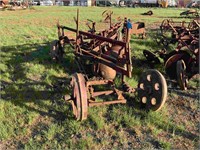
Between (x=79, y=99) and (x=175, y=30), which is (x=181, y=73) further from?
(x=175, y=30)

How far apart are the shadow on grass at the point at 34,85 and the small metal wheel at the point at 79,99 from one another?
425 millimetres

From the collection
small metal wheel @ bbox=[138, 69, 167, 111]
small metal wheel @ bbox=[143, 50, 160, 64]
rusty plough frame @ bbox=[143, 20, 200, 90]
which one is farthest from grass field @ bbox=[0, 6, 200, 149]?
small metal wheel @ bbox=[143, 50, 160, 64]

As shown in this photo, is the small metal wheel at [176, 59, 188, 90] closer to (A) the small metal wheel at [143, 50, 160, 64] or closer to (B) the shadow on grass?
(A) the small metal wheel at [143, 50, 160, 64]

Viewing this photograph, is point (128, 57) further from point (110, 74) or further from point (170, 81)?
point (170, 81)

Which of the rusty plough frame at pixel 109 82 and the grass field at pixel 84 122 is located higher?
the rusty plough frame at pixel 109 82

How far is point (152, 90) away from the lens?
516 centimetres

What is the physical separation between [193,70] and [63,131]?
3404mm

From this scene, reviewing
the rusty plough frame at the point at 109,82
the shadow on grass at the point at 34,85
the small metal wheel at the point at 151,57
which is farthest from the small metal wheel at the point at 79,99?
the small metal wheel at the point at 151,57

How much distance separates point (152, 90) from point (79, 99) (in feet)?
4.79

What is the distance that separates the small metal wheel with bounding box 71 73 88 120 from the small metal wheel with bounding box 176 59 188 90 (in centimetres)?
242

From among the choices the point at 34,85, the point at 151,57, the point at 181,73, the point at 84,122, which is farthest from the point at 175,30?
the point at 84,122

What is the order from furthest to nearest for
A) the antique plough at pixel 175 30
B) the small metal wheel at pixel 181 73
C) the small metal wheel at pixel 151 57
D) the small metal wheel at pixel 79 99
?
the antique plough at pixel 175 30 → the small metal wheel at pixel 151 57 → the small metal wheel at pixel 181 73 → the small metal wheel at pixel 79 99

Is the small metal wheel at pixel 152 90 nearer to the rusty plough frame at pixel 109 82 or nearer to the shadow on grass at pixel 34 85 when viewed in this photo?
the rusty plough frame at pixel 109 82

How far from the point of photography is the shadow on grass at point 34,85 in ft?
18.2
